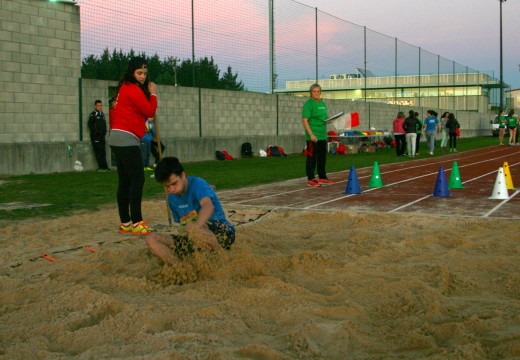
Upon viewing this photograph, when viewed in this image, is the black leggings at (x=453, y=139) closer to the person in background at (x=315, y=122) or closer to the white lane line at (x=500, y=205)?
the person in background at (x=315, y=122)

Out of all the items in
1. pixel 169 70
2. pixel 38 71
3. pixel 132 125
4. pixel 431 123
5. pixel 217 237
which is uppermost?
pixel 169 70

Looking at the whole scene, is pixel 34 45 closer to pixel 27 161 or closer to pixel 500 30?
pixel 27 161

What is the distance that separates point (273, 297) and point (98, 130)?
13.2 metres

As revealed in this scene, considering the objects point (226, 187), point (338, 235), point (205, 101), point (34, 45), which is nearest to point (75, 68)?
point (34, 45)

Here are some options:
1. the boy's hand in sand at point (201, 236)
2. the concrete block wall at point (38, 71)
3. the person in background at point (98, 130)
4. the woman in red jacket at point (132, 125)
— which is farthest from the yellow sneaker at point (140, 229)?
the person in background at point (98, 130)

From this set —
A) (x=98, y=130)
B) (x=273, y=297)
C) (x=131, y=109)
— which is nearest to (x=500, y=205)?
(x=131, y=109)

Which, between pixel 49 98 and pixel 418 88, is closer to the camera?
pixel 49 98

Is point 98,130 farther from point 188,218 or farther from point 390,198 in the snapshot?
point 188,218

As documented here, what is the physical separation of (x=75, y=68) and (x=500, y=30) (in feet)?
148

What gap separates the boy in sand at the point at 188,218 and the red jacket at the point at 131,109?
1773 mm

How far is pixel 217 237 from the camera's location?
5.14 m

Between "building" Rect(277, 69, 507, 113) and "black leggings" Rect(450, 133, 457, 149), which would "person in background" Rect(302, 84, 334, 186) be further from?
"black leggings" Rect(450, 133, 457, 149)

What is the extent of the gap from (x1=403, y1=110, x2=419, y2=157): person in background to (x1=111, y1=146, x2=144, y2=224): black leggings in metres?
17.6

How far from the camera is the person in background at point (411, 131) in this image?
908 inches
